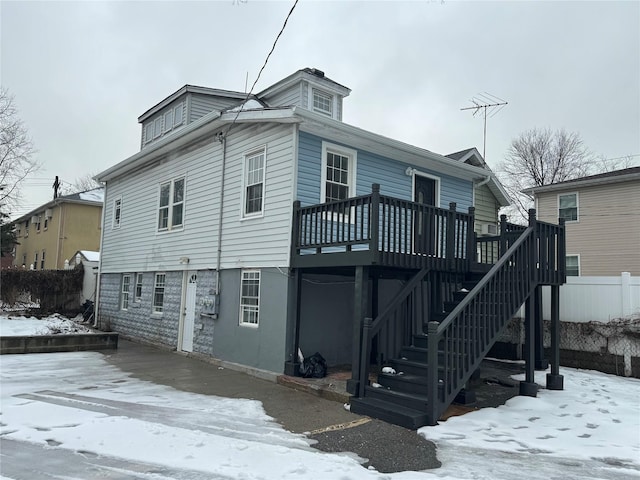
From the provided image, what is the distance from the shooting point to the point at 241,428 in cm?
543

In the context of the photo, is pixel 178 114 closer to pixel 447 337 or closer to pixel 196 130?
pixel 196 130

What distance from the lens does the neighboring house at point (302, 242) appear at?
23.7 ft

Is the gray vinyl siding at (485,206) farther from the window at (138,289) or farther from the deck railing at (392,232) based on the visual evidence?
the window at (138,289)

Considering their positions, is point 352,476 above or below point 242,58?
below

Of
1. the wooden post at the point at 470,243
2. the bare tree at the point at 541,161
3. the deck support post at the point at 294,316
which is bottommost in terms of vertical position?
the deck support post at the point at 294,316

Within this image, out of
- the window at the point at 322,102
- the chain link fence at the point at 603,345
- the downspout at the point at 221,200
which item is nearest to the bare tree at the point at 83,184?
the window at the point at 322,102

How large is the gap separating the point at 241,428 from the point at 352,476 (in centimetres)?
184

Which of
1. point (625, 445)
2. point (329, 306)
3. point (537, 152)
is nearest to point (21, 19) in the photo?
point (329, 306)

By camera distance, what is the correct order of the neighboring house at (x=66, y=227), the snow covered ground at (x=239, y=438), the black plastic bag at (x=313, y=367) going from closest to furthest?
the snow covered ground at (x=239, y=438) < the black plastic bag at (x=313, y=367) < the neighboring house at (x=66, y=227)

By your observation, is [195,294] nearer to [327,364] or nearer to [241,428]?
[327,364]

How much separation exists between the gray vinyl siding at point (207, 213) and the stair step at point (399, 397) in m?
3.07

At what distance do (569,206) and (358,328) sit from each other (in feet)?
45.7

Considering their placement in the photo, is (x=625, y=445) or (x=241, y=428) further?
(x=241, y=428)

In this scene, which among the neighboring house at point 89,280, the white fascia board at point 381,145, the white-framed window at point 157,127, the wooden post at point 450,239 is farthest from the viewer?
the neighboring house at point 89,280
